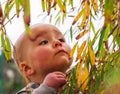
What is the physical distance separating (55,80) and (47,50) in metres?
0.12

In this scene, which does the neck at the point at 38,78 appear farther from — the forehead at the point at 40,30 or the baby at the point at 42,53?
the forehead at the point at 40,30

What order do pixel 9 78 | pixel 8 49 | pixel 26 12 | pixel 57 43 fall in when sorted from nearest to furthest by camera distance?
pixel 26 12
pixel 8 49
pixel 57 43
pixel 9 78

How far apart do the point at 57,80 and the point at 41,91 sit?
0.15 ft

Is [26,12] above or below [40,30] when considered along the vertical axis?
above

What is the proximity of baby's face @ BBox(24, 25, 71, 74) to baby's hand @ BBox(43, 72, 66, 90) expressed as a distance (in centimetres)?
6

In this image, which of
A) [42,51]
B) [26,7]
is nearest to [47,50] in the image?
[42,51]

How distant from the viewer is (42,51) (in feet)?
4.43

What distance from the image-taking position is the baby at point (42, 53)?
1326 mm

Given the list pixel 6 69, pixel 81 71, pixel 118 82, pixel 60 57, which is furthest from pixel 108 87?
pixel 6 69

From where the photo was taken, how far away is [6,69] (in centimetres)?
1343

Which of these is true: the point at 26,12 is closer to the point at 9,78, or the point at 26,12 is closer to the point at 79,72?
the point at 79,72

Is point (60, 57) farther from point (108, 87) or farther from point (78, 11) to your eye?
point (108, 87)

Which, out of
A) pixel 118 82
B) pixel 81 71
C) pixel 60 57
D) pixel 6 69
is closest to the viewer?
pixel 118 82

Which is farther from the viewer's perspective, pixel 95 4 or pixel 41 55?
pixel 41 55
